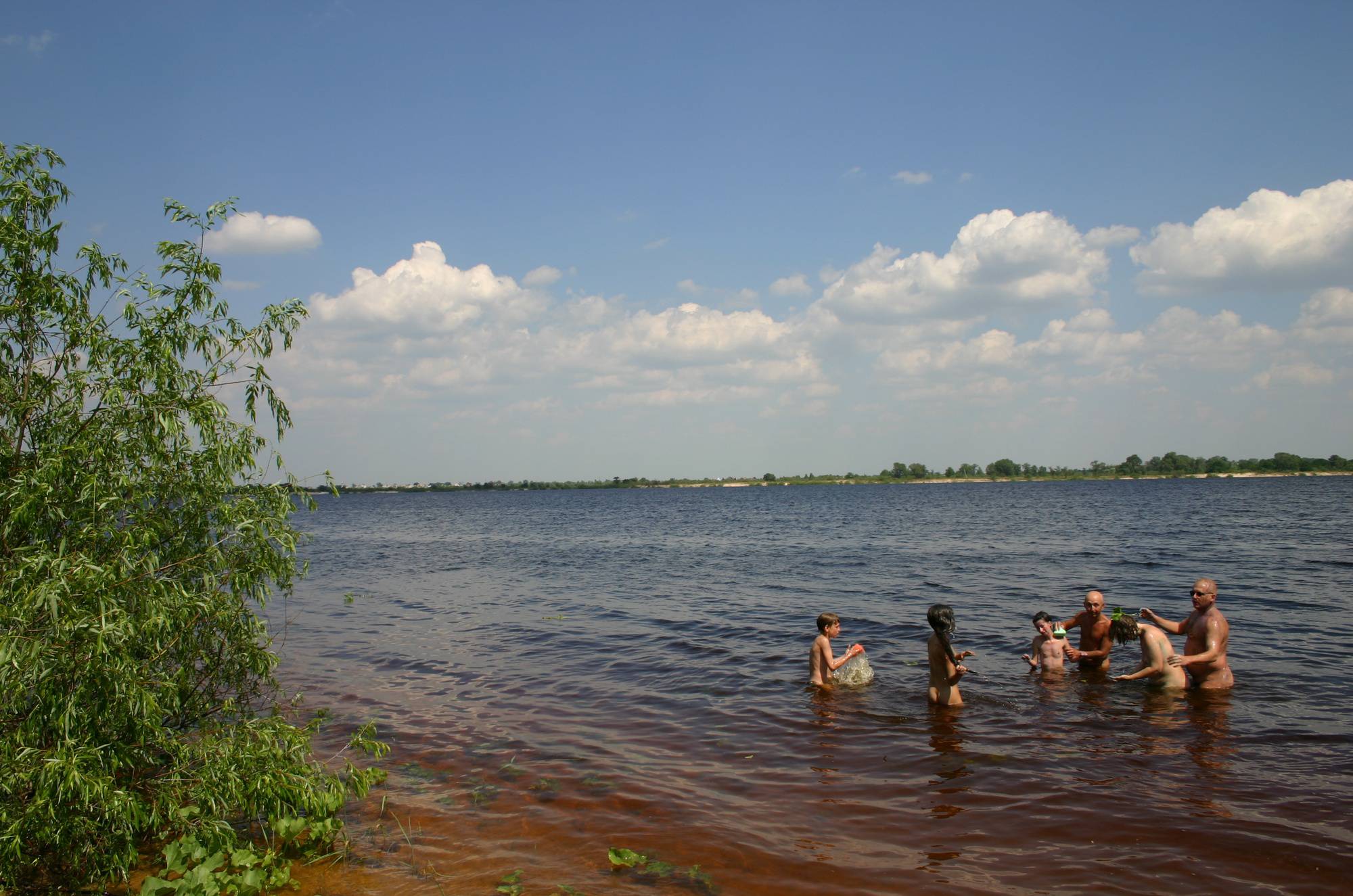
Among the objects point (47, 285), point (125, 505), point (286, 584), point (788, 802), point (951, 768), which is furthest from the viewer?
point (951, 768)

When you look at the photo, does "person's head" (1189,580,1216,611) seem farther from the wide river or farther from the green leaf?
the green leaf

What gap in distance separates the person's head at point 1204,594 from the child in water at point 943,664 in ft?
12.8

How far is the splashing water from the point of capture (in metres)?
13.8

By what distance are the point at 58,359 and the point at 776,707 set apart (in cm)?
1084

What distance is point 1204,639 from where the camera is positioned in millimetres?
12508

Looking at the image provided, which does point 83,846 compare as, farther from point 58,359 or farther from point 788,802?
point 788,802

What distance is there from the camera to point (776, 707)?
12812 mm

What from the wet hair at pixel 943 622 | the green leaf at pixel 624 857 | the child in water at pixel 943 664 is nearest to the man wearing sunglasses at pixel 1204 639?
→ the child in water at pixel 943 664

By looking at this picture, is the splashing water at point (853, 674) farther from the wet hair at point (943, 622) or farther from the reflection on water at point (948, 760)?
the wet hair at point (943, 622)

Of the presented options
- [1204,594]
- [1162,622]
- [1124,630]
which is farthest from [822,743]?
[1204,594]

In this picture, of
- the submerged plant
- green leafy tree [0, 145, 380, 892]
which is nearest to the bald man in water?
the submerged plant

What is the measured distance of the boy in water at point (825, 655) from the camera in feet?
43.0

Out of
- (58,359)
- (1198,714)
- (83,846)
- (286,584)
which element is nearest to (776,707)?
(1198,714)

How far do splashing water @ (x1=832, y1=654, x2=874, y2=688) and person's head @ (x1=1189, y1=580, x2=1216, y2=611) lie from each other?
5466 millimetres
